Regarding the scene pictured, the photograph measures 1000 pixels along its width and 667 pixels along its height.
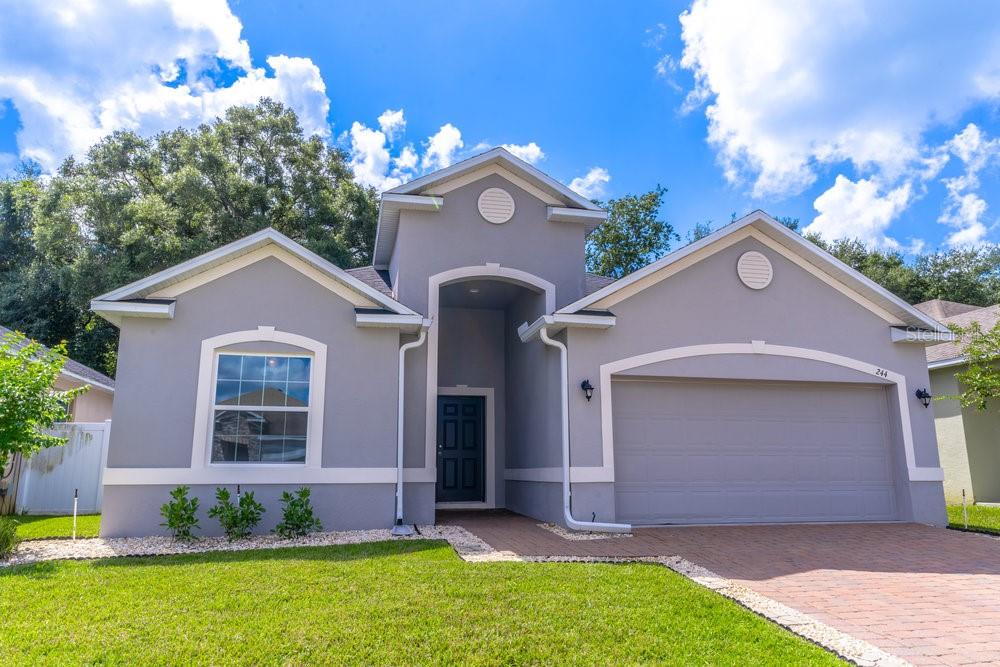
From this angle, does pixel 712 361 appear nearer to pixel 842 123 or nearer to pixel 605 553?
pixel 605 553

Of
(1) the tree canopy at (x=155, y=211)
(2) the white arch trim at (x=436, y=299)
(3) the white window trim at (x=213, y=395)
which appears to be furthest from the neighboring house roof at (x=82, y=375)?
(2) the white arch trim at (x=436, y=299)

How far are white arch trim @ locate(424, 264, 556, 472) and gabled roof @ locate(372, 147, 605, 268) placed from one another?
130 centimetres

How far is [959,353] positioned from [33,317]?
30.2 meters

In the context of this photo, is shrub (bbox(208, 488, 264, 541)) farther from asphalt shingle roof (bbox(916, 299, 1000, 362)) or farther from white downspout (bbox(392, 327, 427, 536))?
asphalt shingle roof (bbox(916, 299, 1000, 362))

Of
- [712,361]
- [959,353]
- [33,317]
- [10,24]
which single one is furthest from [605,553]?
[33,317]

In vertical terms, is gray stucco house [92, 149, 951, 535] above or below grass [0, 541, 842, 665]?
above

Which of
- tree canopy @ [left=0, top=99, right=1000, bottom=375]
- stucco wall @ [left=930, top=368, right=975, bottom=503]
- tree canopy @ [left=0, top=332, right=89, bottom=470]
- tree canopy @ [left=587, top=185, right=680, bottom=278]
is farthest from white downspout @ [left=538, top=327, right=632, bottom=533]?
tree canopy @ [left=587, top=185, right=680, bottom=278]

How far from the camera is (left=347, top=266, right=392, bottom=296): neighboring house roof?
12.4 meters

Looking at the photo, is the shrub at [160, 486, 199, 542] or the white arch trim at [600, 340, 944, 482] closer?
the shrub at [160, 486, 199, 542]

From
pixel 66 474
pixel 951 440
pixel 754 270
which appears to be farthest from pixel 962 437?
pixel 66 474

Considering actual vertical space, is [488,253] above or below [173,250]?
below

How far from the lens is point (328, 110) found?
24.8m

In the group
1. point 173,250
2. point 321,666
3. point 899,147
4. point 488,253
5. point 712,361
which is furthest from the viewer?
point 899,147

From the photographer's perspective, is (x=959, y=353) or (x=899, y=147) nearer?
(x=959, y=353)
